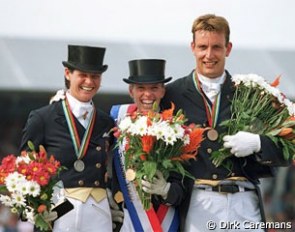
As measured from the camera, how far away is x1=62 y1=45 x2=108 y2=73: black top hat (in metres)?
8.07

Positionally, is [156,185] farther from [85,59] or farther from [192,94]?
[85,59]

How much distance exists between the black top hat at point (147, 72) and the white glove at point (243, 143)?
0.73 metres

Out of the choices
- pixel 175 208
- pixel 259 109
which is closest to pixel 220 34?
pixel 259 109

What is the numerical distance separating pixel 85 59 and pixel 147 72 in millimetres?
506

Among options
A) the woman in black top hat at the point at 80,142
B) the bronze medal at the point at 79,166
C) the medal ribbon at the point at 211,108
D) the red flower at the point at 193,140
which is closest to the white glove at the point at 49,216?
the woman in black top hat at the point at 80,142

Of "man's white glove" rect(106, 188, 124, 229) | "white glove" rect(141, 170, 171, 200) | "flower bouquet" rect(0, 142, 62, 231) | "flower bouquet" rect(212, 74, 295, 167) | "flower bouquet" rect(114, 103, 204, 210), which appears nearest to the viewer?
"flower bouquet" rect(0, 142, 62, 231)

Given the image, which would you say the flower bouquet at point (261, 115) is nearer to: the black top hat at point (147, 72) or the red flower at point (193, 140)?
the red flower at point (193, 140)

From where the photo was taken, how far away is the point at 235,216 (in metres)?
8.06

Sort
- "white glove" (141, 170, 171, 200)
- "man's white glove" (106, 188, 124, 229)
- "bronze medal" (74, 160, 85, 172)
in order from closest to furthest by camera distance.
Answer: "white glove" (141, 170, 171, 200)
"bronze medal" (74, 160, 85, 172)
"man's white glove" (106, 188, 124, 229)

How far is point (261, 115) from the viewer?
319 inches

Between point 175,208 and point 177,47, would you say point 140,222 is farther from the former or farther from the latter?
point 177,47

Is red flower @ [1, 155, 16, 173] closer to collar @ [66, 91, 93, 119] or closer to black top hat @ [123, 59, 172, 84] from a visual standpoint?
collar @ [66, 91, 93, 119]

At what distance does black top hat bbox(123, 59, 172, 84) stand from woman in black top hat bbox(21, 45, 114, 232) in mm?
341

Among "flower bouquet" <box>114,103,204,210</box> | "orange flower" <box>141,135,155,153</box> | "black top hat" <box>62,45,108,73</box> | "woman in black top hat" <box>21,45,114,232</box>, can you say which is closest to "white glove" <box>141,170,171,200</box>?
"flower bouquet" <box>114,103,204,210</box>
